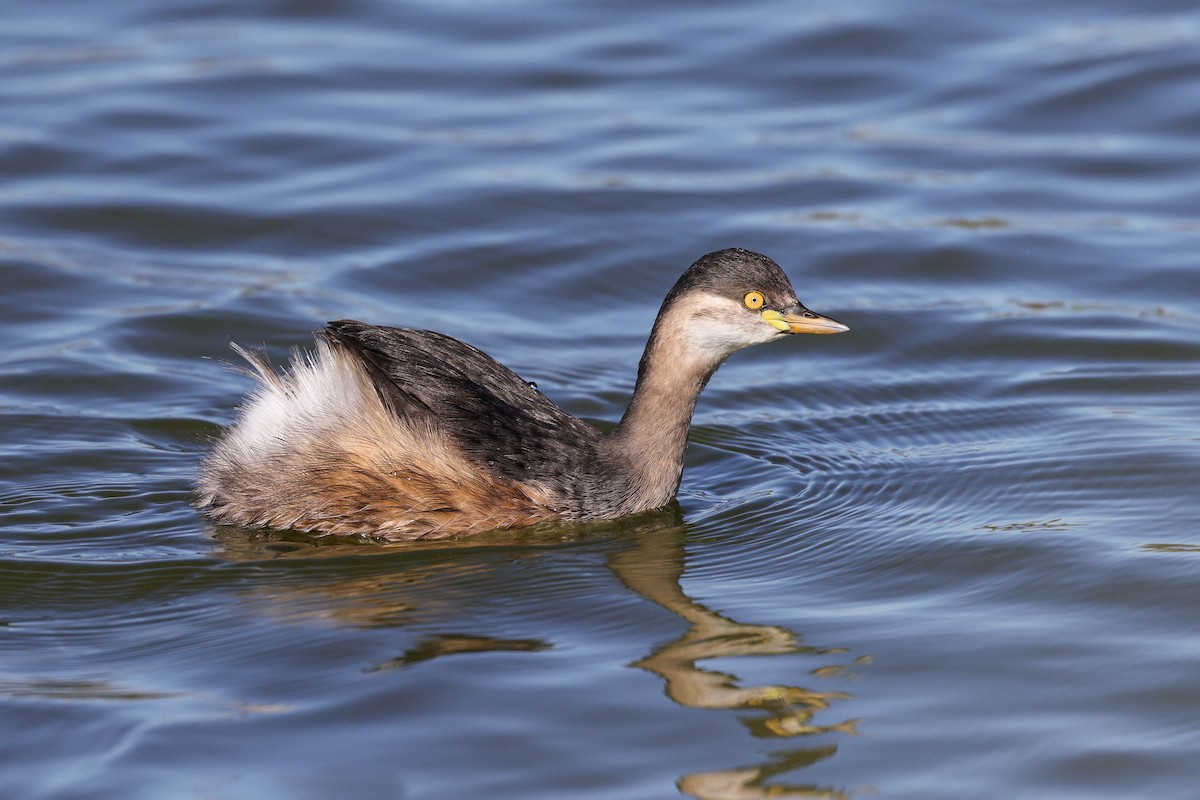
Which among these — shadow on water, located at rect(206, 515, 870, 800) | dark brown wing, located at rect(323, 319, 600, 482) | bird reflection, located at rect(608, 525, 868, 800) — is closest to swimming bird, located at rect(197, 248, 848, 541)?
dark brown wing, located at rect(323, 319, 600, 482)

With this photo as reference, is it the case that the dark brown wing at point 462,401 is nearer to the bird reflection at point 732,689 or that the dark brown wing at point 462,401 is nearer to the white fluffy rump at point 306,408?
the white fluffy rump at point 306,408

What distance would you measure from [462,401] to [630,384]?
213 cm

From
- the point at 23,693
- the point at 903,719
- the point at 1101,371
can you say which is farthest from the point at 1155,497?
the point at 23,693

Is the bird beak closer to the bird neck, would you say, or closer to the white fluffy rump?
the bird neck

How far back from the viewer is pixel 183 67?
14312mm

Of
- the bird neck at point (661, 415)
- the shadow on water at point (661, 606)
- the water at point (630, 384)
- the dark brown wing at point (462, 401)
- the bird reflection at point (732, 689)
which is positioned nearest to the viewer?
the bird reflection at point (732, 689)

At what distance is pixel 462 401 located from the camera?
23.0 ft

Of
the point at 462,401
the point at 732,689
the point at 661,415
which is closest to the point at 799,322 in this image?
the point at 661,415

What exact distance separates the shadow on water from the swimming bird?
0.39ft

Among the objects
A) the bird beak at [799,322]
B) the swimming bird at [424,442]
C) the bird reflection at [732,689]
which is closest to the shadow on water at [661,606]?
the bird reflection at [732,689]

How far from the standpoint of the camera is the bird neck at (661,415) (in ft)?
24.0

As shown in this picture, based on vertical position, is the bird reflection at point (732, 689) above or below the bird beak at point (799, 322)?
below

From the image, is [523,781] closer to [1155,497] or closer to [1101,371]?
→ [1155,497]

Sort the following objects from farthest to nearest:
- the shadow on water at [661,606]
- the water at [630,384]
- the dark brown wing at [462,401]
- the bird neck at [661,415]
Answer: the bird neck at [661,415]
the dark brown wing at [462,401]
the water at [630,384]
the shadow on water at [661,606]
